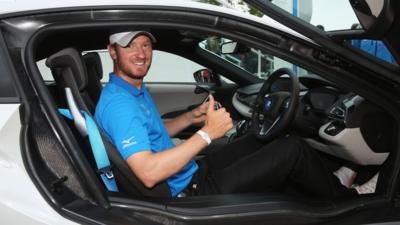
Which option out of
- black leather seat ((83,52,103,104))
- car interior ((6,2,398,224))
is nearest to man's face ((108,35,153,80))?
car interior ((6,2,398,224))

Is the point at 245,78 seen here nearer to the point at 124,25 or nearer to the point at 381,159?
the point at 381,159

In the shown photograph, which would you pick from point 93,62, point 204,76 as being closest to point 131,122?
point 93,62

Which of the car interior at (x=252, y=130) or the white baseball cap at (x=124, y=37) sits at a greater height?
the white baseball cap at (x=124, y=37)

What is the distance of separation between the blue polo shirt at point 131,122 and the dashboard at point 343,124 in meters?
0.73

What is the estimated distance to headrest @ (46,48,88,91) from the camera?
73.0 inches

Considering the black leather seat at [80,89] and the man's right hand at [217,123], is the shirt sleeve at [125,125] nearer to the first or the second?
the black leather seat at [80,89]

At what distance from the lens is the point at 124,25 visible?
1.67 metres

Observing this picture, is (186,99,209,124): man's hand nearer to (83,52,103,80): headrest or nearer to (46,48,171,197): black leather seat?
(83,52,103,80): headrest

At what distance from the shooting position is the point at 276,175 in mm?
2143

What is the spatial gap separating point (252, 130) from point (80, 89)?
1.08 m

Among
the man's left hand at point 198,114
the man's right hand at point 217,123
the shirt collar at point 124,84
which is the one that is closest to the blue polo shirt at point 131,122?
the shirt collar at point 124,84

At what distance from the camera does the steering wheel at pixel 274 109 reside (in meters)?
2.27

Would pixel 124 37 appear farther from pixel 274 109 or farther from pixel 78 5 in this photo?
pixel 274 109

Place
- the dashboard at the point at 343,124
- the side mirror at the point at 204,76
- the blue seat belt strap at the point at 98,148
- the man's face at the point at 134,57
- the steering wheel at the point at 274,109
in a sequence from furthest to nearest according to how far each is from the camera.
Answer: the side mirror at the point at 204,76 → the steering wheel at the point at 274,109 → the dashboard at the point at 343,124 → the man's face at the point at 134,57 → the blue seat belt strap at the point at 98,148
